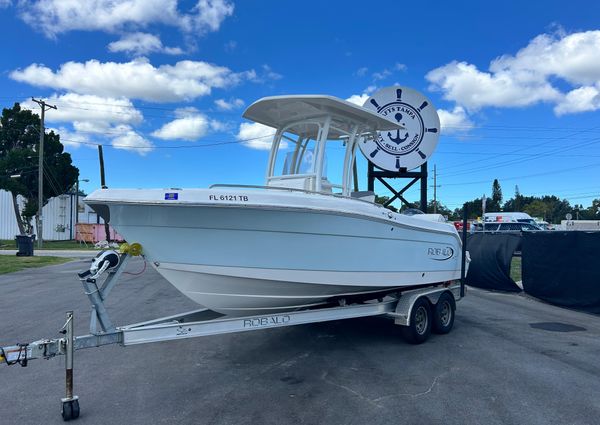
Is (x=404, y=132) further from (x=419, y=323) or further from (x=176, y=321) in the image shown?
(x=176, y=321)

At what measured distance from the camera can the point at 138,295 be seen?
457 inches

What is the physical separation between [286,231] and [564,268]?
820 centimetres

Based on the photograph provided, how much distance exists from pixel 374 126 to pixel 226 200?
3301 millimetres

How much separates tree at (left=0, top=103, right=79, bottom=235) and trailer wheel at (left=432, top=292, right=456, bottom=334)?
124 ft

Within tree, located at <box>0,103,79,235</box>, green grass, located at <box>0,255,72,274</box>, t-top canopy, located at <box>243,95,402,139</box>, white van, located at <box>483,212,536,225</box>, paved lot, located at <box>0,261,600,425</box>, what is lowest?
paved lot, located at <box>0,261,600,425</box>

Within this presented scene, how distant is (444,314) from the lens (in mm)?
7777

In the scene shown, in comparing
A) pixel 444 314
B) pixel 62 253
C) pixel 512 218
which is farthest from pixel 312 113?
pixel 512 218

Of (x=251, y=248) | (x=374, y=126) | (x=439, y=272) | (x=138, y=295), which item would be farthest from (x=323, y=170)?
(x=138, y=295)

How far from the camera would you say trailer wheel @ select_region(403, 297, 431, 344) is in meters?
6.83

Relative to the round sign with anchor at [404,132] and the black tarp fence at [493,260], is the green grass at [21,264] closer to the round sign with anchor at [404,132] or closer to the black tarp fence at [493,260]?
the round sign with anchor at [404,132]

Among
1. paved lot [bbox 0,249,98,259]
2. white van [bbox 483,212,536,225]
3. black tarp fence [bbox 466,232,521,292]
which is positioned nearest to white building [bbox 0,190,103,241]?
paved lot [bbox 0,249,98,259]

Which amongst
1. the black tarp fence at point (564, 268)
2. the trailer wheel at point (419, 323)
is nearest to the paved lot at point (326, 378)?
the trailer wheel at point (419, 323)

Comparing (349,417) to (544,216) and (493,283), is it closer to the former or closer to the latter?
(493,283)

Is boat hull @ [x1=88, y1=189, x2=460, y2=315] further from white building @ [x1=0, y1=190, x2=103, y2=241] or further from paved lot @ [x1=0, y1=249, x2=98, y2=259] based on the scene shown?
white building @ [x1=0, y1=190, x2=103, y2=241]
